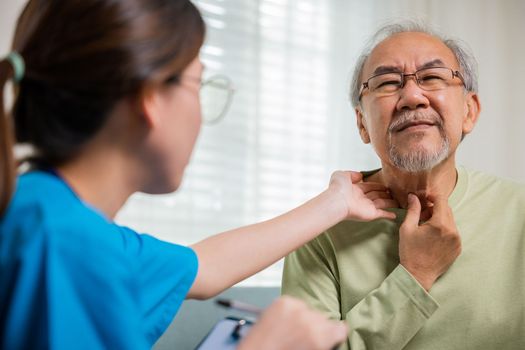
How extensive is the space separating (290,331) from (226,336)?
93cm

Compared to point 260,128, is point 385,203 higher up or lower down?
higher up

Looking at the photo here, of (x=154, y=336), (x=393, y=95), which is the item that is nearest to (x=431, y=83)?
(x=393, y=95)

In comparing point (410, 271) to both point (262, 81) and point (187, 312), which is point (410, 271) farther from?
point (262, 81)

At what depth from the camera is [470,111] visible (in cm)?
139

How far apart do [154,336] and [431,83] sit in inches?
35.9

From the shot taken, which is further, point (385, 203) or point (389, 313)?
point (385, 203)

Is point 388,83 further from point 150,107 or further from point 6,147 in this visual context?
point 6,147

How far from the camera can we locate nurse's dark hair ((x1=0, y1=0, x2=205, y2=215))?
A: 67 cm

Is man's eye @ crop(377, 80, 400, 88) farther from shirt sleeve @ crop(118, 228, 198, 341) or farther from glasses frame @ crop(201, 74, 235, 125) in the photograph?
shirt sleeve @ crop(118, 228, 198, 341)

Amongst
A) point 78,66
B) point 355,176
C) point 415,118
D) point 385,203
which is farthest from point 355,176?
point 78,66

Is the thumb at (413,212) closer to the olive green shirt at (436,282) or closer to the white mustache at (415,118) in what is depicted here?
the olive green shirt at (436,282)

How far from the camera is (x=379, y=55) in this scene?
1355mm

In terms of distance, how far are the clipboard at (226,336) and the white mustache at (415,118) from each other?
27.3 inches

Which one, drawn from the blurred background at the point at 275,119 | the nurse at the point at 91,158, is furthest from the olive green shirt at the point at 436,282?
the blurred background at the point at 275,119
